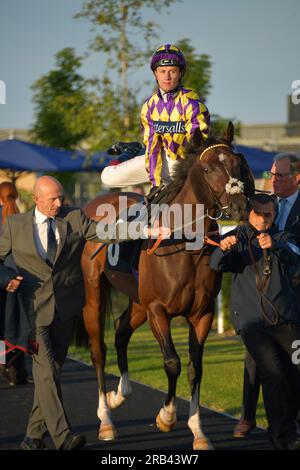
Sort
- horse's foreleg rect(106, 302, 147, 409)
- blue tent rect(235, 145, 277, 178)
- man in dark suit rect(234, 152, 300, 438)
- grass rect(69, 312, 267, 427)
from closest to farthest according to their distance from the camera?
man in dark suit rect(234, 152, 300, 438)
horse's foreleg rect(106, 302, 147, 409)
grass rect(69, 312, 267, 427)
blue tent rect(235, 145, 277, 178)

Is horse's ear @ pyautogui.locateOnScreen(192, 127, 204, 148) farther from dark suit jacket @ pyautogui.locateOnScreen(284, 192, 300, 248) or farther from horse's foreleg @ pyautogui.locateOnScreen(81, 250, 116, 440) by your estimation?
horse's foreleg @ pyautogui.locateOnScreen(81, 250, 116, 440)

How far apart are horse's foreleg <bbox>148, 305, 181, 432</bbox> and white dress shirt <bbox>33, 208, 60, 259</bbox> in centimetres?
100

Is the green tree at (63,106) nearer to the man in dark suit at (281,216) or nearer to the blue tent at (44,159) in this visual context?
the blue tent at (44,159)

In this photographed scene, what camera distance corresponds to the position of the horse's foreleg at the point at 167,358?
711 cm

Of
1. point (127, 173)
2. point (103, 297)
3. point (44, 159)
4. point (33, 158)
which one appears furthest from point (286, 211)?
point (44, 159)

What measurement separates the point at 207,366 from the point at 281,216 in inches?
156

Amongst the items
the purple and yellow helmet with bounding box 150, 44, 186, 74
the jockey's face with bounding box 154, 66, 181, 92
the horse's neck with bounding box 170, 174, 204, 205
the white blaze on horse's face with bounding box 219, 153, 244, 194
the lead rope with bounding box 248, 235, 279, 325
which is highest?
the purple and yellow helmet with bounding box 150, 44, 186, 74

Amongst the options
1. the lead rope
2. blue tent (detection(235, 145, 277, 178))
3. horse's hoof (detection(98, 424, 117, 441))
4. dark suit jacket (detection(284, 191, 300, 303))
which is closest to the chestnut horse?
Result: horse's hoof (detection(98, 424, 117, 441))

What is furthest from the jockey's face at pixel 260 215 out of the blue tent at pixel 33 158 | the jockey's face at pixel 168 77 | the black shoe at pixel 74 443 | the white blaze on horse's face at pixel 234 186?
the blue tent at pixel 33 158

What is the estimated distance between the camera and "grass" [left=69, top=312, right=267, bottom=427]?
29.6ft

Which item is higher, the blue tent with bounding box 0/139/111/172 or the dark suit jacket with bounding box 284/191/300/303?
the blue tent with bounding box 0/139/111/172

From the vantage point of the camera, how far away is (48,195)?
676cm

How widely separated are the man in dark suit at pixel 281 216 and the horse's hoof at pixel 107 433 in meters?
0.96
